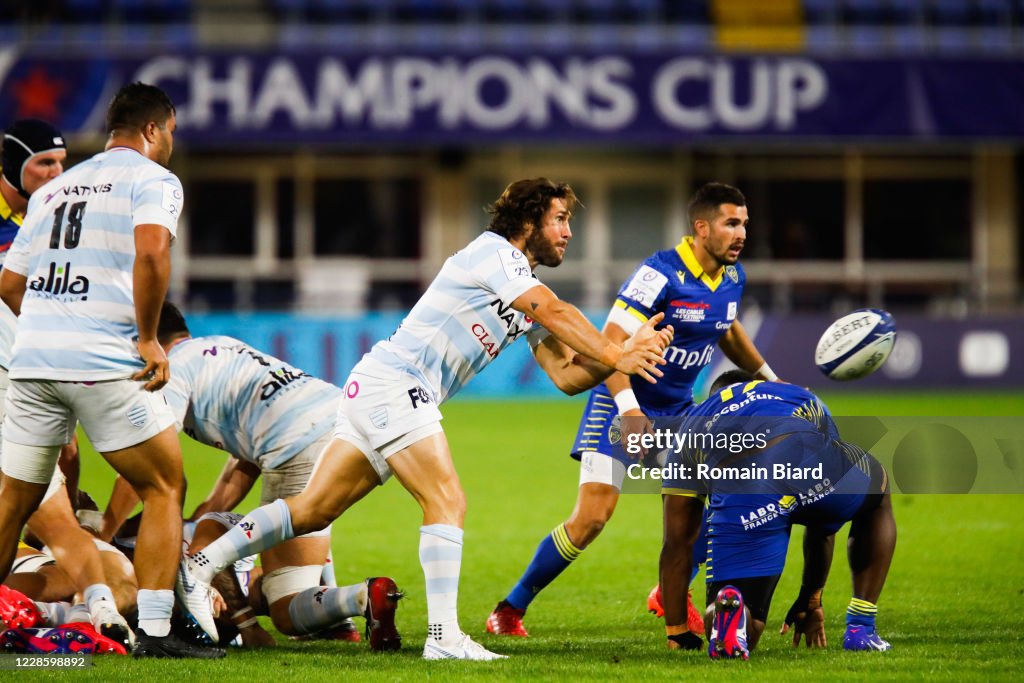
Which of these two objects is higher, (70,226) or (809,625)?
(70,226)

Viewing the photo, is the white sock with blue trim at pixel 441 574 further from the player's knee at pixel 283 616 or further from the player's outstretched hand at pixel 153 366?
the player's outstretched hand at pixel 153 366

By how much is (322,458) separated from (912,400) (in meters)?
15.2

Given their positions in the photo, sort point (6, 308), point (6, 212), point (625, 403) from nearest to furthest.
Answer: point (625, 403) → point (6, 308) → point (6, 212)

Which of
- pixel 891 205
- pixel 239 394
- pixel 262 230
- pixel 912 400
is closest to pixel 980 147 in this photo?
pixel 891 205

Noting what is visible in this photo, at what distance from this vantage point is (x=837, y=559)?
8977mm

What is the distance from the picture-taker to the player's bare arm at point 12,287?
6.18 m

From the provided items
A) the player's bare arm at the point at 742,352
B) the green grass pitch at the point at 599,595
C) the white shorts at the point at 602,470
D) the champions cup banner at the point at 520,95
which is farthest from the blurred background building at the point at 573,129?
the white shorts at the point at 602,470

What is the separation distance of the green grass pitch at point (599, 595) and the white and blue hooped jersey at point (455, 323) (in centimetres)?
121

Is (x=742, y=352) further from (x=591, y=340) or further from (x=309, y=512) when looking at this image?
(x=309, y=512)

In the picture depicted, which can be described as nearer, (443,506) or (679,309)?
(443,506)

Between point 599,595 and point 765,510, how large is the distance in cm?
230

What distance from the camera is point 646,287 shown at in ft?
22.7

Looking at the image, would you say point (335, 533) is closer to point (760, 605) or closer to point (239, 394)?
point (239, 394)

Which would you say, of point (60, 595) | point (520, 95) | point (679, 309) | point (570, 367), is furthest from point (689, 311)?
point (520, 95)
